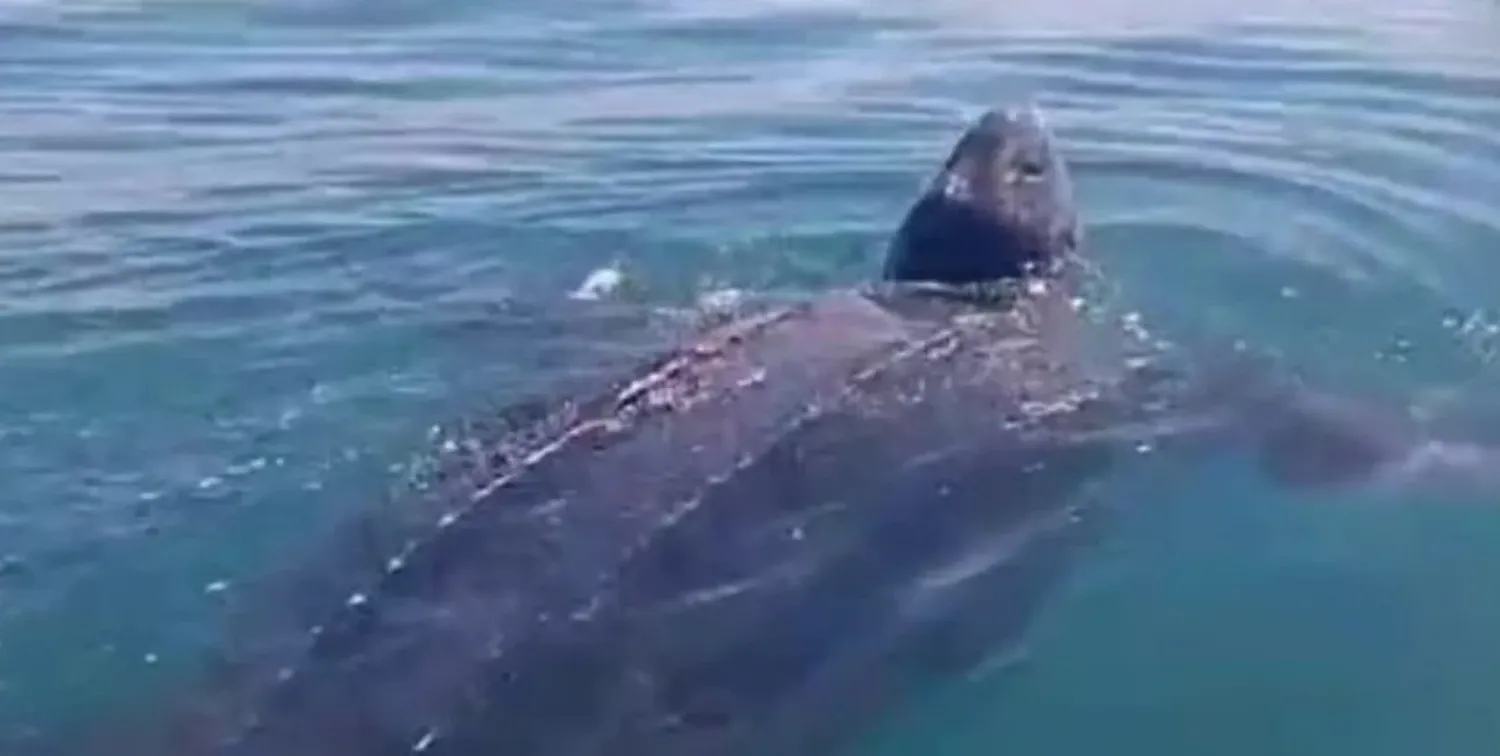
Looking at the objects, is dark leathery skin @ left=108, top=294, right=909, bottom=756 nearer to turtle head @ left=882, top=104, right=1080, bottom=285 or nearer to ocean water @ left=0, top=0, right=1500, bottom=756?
ocean water @ left=0, top=0, right=1500, bottom=756

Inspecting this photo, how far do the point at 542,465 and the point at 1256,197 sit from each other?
5743 millimetres

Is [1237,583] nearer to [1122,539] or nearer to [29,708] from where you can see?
[1122,539]

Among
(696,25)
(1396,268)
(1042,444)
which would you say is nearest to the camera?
(1042,444)

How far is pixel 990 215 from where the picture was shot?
11.6 meters

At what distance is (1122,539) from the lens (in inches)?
368

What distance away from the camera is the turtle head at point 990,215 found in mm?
11492

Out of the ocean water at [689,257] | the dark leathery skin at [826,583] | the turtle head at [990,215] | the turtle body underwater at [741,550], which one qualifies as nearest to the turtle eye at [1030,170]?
Result: the turtle head at [990,215]

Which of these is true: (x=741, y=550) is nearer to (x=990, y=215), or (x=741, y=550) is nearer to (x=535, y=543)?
(x=535, y=543)

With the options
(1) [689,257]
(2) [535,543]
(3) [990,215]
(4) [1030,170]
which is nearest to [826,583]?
(2) [535,543]

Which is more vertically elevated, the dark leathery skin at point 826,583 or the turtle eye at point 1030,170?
the turtle eye at point 1030,170

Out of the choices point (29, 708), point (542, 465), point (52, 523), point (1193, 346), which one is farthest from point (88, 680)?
point (1193, 346)

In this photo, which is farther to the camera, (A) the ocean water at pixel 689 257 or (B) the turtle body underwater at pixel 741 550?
(A) the ocean water at pixel 689 257

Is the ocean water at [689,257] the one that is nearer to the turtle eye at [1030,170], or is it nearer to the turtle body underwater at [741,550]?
the turtle body underwater at [741,550]

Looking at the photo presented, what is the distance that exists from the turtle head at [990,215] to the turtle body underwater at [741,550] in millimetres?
479
